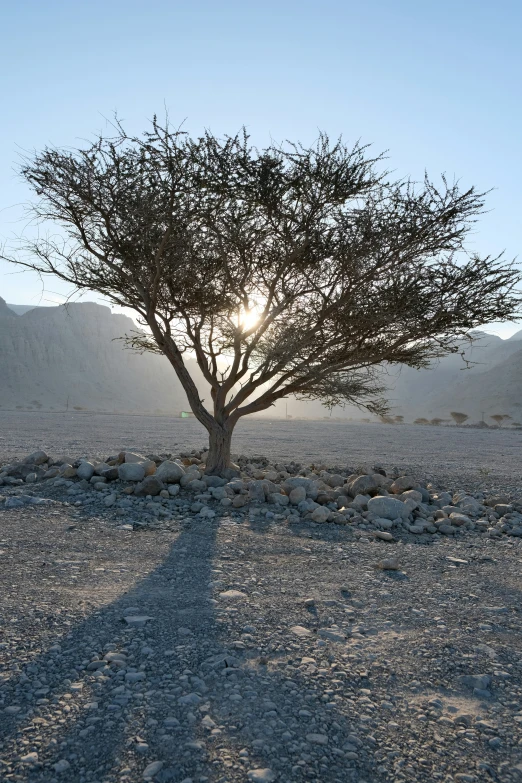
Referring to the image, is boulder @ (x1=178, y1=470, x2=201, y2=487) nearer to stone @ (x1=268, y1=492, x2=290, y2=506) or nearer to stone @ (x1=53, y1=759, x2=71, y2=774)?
stone @ (x1=268, y1=492, x2=290, y2=506)

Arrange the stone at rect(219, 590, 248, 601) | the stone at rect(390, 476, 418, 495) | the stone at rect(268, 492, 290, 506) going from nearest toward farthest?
the stone at rect(219, 590, 248, 601) → the stone at rect(268, 492, 290, 506) → the stone at rect(390, 476, 418, 495)

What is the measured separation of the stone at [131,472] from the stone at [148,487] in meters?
0.42

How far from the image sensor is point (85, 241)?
29.5 ft

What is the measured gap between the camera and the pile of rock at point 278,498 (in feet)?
24.6

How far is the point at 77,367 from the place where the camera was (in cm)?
9069

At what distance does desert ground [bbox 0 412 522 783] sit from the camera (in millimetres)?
2559

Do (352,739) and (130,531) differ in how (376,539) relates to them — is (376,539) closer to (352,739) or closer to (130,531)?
(130,531)

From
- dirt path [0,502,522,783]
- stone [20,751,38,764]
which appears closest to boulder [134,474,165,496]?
dirt path [0,502,522,783]

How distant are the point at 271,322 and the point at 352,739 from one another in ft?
23.8

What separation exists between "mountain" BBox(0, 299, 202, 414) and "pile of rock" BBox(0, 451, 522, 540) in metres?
64.0

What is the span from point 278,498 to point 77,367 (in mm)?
86844

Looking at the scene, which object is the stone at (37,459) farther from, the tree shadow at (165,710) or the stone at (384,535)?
the tree shadow at (165,710)

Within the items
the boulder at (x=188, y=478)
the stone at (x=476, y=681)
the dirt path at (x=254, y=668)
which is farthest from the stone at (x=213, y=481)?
Result: the stone at (x=476, y=681)

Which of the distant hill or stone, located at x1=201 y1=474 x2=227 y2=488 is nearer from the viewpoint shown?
stone, located at x1=201 y1=474 x2=227 y2=488
